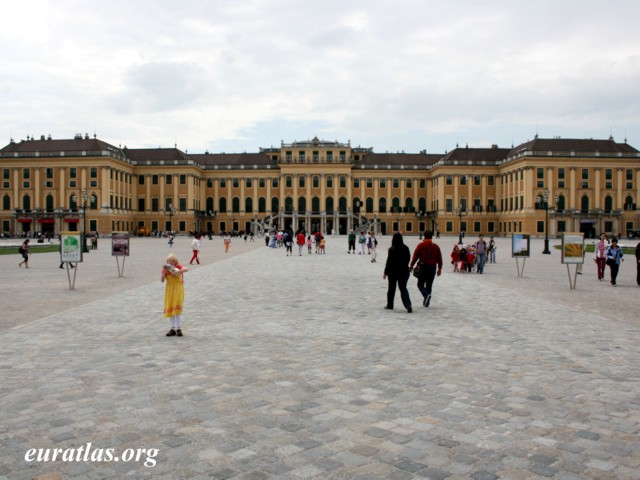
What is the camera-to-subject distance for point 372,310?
12.9 metres

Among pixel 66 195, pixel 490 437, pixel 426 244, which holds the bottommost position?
pixel 490 437

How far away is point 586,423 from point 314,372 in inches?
→ 124

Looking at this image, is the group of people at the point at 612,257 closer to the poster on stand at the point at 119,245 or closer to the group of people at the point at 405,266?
the group of people at the point at 405,266

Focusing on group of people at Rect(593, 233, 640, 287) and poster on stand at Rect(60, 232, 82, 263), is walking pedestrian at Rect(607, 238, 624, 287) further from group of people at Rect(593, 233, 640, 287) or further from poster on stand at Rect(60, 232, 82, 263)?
poster on stand at Rect(60, 232, 82, 263)

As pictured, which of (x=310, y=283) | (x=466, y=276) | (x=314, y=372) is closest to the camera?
(x=314, y=372)

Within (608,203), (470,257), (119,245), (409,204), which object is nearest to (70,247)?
(119,245)

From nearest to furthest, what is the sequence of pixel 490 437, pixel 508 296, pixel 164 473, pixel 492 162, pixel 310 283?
pixel 164 473 → pixel 490 437 → pixel 508 296 → pixel 310 283 → pixel 492 162

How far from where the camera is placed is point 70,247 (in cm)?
1852

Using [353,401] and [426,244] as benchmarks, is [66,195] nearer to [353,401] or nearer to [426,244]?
[426,244]

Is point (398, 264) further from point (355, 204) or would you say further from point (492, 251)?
point (355, 204)

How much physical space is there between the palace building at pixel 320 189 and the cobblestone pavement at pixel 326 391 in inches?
2597

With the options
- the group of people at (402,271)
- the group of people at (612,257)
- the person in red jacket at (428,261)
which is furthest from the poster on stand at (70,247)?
the group of people at (612,257)

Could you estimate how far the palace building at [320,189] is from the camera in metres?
81.8

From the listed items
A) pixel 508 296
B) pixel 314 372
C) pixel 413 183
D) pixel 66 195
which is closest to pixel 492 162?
pixel 413 183
